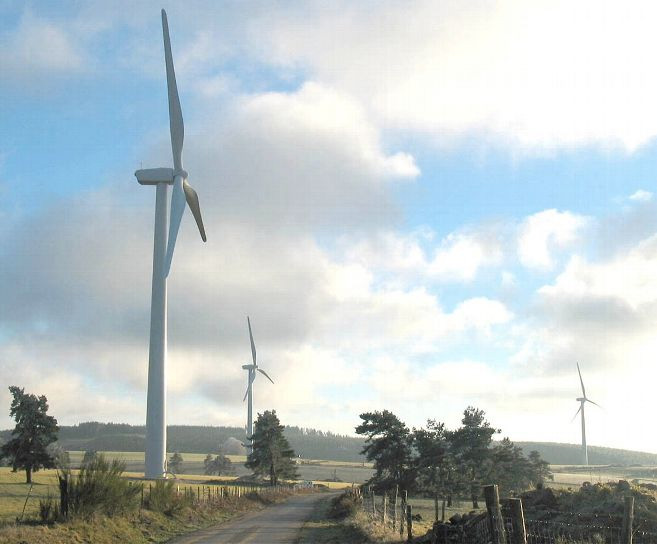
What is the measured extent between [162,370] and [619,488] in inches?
1835

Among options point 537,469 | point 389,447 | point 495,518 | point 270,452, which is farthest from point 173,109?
point 537,469

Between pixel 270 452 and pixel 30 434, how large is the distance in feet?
144

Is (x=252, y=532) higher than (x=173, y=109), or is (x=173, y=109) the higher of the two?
(x=173, y=109)

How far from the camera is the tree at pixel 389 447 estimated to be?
7250cm

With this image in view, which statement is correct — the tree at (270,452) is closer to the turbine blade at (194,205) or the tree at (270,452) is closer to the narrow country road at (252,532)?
the turbine blade at (194,205)

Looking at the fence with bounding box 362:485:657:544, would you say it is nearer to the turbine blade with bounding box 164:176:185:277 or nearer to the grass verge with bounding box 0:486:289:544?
the grass verge with bounding box 0:486:289:544

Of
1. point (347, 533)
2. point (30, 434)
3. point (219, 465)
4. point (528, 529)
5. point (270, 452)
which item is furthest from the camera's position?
point (219, 465)

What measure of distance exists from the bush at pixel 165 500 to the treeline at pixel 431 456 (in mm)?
35809

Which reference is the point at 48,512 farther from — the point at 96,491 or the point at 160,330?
the point at 160,330

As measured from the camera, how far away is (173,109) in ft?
224

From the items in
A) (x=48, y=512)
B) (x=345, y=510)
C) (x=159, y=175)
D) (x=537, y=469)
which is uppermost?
(x=159, y=175)

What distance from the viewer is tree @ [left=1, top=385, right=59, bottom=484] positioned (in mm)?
79938

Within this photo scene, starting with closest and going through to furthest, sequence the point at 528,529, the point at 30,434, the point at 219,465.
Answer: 1. the point at 528,529
2. the point at 30,434
3. the point at 219,465

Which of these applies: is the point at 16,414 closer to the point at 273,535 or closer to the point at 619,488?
the point at 273,535
